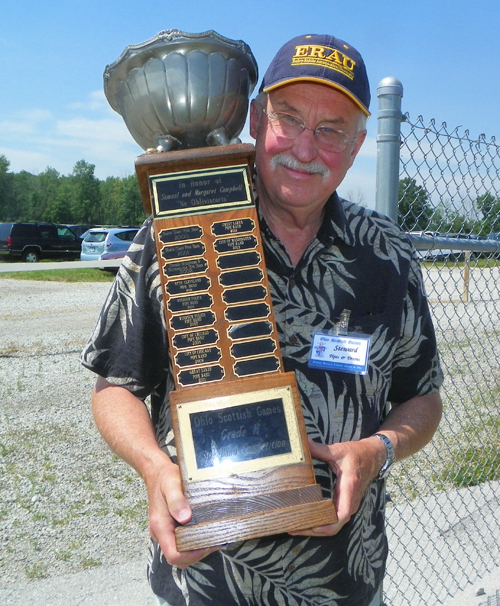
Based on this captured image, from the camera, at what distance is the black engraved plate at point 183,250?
4.99ft

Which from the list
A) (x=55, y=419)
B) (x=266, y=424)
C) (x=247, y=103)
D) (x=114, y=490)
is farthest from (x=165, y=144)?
(x=55, y=419)

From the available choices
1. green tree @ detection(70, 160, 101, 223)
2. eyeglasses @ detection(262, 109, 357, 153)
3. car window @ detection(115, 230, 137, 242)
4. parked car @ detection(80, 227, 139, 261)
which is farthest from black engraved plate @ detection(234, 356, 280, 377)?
green tree @ detection(70, 160, 101, 223)

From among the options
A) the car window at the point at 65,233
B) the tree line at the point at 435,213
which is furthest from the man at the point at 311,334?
the car window at the point at 65,233

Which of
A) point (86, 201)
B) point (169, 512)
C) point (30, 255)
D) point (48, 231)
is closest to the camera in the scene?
point (169, 512)

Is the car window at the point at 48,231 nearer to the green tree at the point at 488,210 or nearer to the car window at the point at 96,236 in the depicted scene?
the car window at the point at 96,236

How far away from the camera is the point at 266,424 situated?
1.41 m

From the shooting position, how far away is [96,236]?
64.1ft

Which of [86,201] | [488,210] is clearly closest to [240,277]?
[488,210]

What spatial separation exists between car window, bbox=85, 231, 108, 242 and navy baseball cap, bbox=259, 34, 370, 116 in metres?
18.3

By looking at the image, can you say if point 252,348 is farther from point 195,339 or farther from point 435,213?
point 435,213

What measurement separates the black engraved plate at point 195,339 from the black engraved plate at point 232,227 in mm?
264

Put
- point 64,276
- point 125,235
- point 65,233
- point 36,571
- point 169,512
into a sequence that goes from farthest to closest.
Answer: point 65,233 < point 125,235 < point 64,276 < point 36,571 < point 169,512

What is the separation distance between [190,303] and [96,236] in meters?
18.8

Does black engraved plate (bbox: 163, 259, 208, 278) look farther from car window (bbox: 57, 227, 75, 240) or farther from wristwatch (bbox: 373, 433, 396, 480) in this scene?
car window (bbox: 57, 227, 75, 240)
